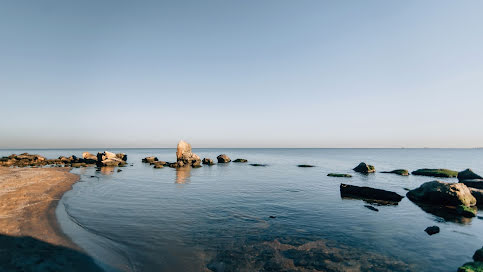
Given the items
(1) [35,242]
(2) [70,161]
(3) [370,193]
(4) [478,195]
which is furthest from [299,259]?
(2) [70,161]

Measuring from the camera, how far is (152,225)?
13523mm

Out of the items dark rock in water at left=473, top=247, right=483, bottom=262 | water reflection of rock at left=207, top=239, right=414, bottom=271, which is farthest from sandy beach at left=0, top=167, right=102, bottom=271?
dark rock in water at left=473, top=247, right=483, bottom=262

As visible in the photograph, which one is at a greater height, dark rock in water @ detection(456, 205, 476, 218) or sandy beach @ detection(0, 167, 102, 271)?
sandy beach @ detection(0, 167, 102, 271)

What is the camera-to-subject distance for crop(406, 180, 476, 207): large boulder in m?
19.3

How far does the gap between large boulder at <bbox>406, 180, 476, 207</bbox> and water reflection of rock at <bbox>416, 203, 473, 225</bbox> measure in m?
0.88

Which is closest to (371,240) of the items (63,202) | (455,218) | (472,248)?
(472,248)

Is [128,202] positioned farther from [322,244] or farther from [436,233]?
[436,233]

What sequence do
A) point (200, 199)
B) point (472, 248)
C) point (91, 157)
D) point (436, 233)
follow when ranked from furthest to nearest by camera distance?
point (91, 157) < point (200, 199) < point (436, 233) < point (472, 248)

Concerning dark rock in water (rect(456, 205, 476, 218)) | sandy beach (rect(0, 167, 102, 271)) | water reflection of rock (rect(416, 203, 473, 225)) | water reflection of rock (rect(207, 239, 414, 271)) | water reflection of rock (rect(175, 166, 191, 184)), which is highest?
sandy beach (rect(0, 167, 102, 271))

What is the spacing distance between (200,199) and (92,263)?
13086mm

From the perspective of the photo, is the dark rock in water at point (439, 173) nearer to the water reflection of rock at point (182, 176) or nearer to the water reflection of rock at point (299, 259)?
the water reflection of rock at point (299, 259)

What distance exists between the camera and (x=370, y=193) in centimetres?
2292

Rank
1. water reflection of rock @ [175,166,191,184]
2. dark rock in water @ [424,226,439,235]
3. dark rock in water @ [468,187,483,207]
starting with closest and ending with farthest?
dark rock in water @ [424,226,439,235] < dark rock in water @ [468,187,483,207] < water reflection of rock @ [175,166,191,184]

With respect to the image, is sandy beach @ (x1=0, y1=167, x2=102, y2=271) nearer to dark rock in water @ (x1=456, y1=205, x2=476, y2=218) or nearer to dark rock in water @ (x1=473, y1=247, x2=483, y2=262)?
dark rock in water @ (x1=473, y1=247, x2=483, y2=262)
